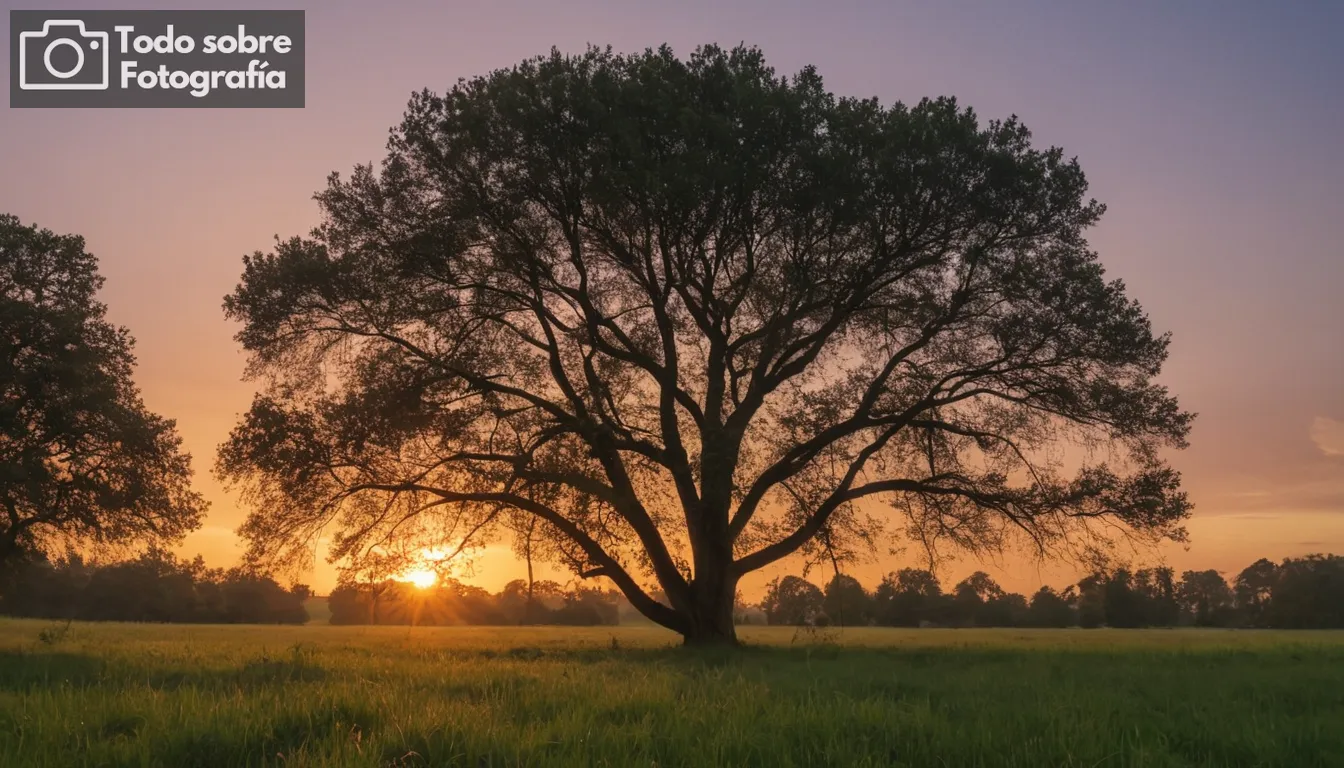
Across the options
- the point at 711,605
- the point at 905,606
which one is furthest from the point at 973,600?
the point at 711,605

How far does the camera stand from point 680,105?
20.9 metres

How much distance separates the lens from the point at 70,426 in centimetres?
2659

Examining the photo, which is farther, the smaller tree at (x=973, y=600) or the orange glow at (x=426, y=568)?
the smaller tree at (x=973, y=600)

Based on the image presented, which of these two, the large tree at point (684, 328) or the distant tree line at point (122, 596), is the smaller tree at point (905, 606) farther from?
the large tree at point (684, 328)

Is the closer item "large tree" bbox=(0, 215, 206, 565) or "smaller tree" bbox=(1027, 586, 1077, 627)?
"large tree" bbox=(0, 215, 206, 565)

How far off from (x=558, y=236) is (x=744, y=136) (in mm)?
5882

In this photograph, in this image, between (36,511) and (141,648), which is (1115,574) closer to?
(141,648)

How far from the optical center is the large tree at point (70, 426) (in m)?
25.8

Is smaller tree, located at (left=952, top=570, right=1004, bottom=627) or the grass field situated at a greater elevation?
the grass field

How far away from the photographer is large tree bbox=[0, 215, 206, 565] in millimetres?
25781

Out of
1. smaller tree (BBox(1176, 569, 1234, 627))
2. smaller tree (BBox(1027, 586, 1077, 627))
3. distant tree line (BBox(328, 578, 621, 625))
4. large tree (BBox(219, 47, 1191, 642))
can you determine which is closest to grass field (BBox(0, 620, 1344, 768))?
large tree (BBox(219, 47, 1191, 642))

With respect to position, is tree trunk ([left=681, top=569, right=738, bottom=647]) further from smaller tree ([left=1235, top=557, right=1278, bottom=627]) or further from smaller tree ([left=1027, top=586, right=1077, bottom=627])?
smaller tree ([left=1235, top=557, right=1278, bottom=627])

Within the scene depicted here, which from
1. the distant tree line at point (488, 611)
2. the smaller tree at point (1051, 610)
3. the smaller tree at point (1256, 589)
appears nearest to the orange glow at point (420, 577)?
the distant tree line at point (488, 611)

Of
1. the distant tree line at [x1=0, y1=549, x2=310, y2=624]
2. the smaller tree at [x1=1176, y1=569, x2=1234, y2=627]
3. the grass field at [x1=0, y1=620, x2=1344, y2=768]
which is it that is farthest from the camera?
the smaller tree at [x1=1176, y1=569, x2=1234, y2=627]
